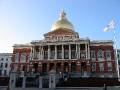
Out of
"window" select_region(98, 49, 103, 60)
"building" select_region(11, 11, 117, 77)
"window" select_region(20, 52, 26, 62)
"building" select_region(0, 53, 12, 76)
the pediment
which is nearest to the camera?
"building" select_region(11, 11, 117, 77)

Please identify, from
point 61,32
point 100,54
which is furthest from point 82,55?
point 61,32

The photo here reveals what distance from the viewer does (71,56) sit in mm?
66688

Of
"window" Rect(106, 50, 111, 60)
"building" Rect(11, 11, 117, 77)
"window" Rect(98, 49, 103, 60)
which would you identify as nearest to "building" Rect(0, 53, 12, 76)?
"building" Rect(11, 11, 117, 77)

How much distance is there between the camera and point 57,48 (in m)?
67.9

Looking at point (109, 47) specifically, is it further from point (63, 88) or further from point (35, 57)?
point (63, 88)

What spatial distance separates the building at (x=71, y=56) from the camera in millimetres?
64875

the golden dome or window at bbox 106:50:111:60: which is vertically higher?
the golden dome

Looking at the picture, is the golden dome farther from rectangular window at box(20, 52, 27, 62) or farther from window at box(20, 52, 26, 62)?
window at box(20, 52, 26, 62)

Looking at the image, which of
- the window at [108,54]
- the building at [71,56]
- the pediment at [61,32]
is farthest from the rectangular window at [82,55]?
the pediment at [61,32]

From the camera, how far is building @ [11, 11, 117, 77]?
213ft

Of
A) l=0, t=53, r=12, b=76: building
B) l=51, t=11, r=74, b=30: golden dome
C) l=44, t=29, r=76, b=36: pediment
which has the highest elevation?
l=51, t=11, r=74, b=30: golden dome

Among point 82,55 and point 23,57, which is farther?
point 23,57

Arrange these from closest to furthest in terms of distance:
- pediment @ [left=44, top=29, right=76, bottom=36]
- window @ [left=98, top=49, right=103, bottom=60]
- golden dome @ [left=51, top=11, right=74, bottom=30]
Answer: window @ [left=98, top=49, right=103, bottom=60] → pediment @ [left=44, top=29, right=76, bottom=36] → golden dome @ [left=51, top=11, right=74, bottom=30]

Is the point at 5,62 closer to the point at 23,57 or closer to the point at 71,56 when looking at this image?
the point at 23,57
